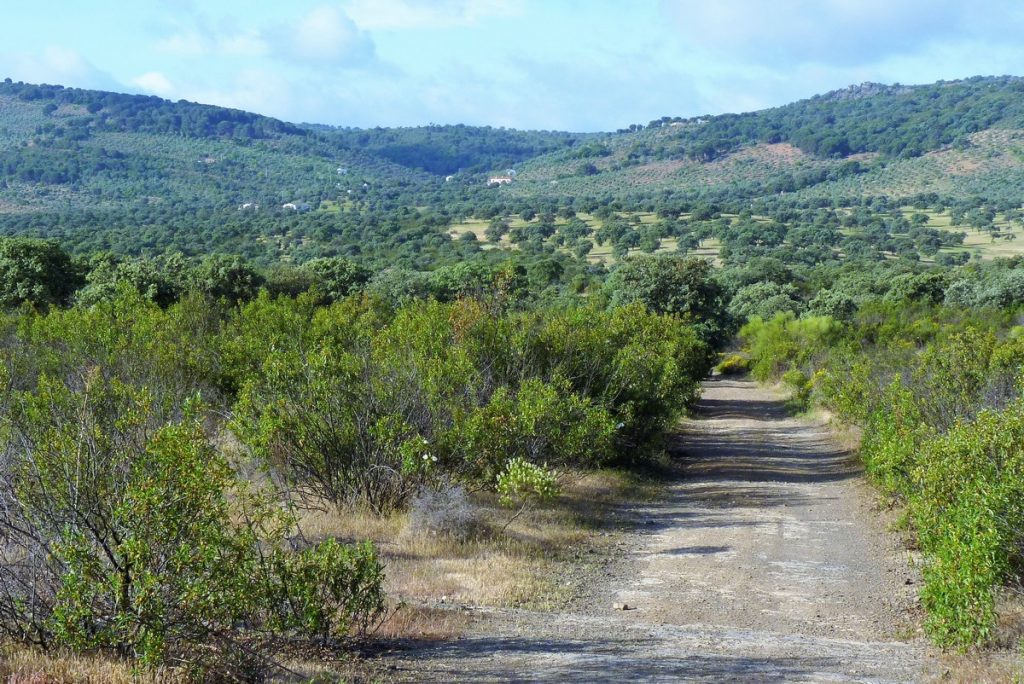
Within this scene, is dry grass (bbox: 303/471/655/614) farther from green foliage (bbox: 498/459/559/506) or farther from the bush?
the bush

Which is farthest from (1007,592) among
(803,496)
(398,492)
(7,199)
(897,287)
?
(7,199)

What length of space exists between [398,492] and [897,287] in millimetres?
53798

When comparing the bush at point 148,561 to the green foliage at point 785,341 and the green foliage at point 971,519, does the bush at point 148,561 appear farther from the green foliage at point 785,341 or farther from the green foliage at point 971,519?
the green foliage at point 785,341

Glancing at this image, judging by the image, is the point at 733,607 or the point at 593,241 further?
the point at 593,241

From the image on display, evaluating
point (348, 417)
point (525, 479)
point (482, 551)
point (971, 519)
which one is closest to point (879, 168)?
point (348, 417)

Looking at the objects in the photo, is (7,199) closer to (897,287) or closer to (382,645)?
(897,287)

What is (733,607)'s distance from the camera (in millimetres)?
12266

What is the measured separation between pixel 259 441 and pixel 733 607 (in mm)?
6026

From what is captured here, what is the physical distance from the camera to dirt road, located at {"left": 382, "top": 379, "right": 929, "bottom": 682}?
844 cm

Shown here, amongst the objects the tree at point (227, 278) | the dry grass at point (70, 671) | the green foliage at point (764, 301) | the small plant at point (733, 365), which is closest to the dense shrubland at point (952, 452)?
the dry grass at point (70, 671)

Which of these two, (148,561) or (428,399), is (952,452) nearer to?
(428,399)

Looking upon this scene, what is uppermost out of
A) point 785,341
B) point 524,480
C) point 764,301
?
point 764,301

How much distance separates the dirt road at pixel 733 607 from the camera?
332 inches

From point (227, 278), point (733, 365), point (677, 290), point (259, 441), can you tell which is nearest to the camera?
point (259, 441)
